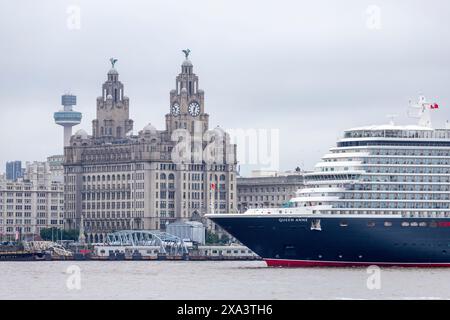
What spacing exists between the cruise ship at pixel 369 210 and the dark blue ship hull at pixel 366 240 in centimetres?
7

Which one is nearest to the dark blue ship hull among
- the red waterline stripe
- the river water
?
the red waterline stripe

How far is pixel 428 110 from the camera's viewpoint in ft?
368

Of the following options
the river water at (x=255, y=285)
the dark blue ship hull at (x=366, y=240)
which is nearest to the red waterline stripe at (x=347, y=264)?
the dark blue ship hull at (x=366, y=240)

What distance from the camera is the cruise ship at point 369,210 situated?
10450cm

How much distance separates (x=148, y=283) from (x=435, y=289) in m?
18.9

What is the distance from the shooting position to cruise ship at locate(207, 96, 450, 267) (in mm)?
104500

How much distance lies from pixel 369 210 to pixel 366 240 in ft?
9.37

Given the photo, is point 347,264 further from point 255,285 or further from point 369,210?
point 255,285

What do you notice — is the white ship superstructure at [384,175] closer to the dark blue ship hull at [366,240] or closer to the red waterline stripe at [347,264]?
the dark blue ship hull at [366,240]

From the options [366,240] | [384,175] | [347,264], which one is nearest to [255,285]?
[366,240]

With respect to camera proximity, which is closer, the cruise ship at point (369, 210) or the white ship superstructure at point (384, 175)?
the cruise ship at point (369, 210)

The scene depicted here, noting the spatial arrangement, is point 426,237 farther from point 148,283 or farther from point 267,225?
point 148,283

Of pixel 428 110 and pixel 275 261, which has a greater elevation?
pixel 428 110
